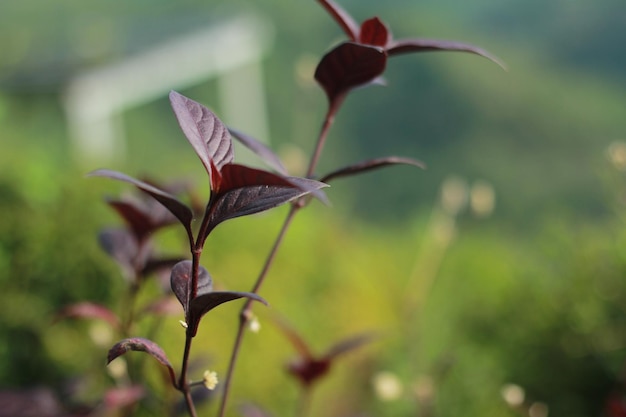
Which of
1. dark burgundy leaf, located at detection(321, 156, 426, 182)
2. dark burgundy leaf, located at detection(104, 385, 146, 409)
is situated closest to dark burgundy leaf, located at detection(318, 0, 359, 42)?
dark burgundy leaf, located at detection(321, 156, 426, 182)

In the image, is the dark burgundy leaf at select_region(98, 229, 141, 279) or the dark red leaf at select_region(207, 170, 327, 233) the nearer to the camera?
the dark red leaf at select_region(207, 170, 327, 233)

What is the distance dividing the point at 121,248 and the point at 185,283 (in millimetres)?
417

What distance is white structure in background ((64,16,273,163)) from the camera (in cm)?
508

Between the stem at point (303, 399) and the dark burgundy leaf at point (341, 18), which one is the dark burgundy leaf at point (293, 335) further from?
the dark burgundy leaf at point (341, 18)

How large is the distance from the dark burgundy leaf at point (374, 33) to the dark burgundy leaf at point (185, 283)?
25cm

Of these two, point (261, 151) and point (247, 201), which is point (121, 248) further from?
point (247, 201)

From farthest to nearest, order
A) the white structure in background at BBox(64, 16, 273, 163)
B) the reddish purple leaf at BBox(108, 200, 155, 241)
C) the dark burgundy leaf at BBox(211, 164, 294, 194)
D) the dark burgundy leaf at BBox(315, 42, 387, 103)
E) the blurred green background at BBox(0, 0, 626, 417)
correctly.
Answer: the white structure in background at BBox(64, 16, 273, 163), the blurred green background at BBox(0, 0, 626, 417), the reddish purple leaf at BBox(108, 200, 155, 241), the dark burgundy leaf at BBox(315, 42, 387, 103), the dark burgundy leaf at BBox(211, 164, 294, 194)

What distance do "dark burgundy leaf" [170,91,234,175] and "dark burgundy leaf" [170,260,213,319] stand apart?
0.27 ft

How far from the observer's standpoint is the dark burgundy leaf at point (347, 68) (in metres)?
0.66

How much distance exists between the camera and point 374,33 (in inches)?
28.2

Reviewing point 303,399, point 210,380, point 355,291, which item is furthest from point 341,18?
point 355,291

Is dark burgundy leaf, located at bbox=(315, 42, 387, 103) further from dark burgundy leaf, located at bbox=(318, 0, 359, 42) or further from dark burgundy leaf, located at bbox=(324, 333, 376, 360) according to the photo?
dark burgundy leaf, located at bbox=(324, 333, 376, 360)

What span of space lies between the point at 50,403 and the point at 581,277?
98 cm

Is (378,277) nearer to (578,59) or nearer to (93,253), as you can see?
(93,253)
